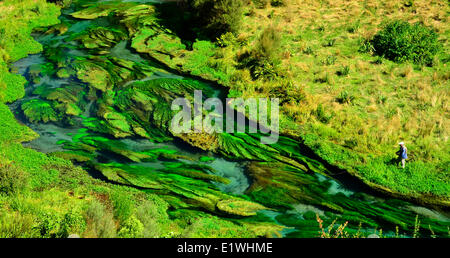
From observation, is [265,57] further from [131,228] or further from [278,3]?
[131,228]

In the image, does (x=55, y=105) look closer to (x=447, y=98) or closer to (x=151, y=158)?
(x=151, y=158)

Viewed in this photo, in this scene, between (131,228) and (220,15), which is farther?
(220,15)

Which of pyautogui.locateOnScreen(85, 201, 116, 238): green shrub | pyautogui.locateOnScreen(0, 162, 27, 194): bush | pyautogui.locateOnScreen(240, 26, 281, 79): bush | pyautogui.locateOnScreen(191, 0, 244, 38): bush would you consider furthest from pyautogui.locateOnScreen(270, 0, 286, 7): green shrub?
pyautogui.locateOnScreen(85, 201, 116, 238): green shrub

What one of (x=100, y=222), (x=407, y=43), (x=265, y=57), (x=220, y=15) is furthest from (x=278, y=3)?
(x=100, y=222)

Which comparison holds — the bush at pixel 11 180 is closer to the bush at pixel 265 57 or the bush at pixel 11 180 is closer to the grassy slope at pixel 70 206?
the grassy slope at pixel 70 206

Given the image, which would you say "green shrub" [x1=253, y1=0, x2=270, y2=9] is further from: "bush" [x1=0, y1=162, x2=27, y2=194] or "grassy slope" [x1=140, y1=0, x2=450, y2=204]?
"bush" [x1=0, y1=162, x2=27, y2=194]
